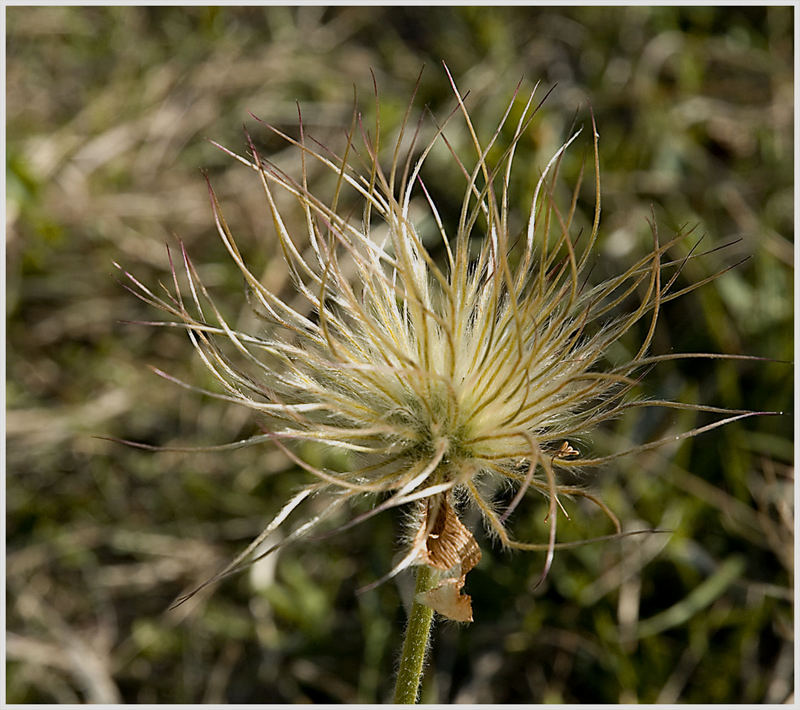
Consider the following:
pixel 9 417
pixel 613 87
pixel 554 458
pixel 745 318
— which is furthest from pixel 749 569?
pixel 9 417

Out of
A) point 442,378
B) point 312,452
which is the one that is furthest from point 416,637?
point 312,452

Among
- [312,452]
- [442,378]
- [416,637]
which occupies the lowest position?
[312,452]

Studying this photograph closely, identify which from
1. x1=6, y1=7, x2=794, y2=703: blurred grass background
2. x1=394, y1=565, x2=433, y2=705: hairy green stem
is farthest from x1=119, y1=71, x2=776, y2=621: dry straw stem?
x1=6, y1=7, x2=794, y2=703: blurred grass background

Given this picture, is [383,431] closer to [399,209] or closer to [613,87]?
[399,209]

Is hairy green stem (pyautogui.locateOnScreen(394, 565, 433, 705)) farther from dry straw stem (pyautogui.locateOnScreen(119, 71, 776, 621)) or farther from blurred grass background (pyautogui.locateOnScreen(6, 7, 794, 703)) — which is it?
blurred grass background (pyautogui.locateOnScreen(6, 7, 794, 703))

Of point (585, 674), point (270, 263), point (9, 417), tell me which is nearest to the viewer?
point (585, 674)

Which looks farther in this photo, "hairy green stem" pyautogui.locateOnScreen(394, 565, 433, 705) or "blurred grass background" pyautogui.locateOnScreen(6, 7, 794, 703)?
"blurred grass background" pyautogui.locateOnScreen(6, 7, 794, 703)

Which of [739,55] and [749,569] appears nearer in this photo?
[749,569]

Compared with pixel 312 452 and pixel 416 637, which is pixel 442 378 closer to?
pixel 416 637

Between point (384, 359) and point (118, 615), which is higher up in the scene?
point (384, 359)
